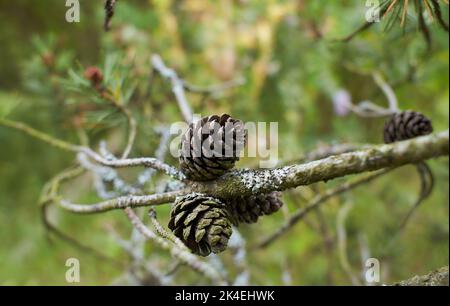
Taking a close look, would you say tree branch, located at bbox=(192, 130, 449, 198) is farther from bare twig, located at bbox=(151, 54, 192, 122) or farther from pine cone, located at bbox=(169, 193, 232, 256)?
bare twig, located at bbox=(151, 54, 192, 122)

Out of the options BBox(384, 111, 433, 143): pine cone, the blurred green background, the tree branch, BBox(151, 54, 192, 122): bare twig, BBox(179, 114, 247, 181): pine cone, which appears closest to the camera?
the tree branch

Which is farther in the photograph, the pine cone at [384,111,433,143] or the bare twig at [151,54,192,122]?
the bare twig at [151,54,192,122]

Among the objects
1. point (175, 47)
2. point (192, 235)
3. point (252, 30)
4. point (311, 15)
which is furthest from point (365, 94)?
point (192, 235)

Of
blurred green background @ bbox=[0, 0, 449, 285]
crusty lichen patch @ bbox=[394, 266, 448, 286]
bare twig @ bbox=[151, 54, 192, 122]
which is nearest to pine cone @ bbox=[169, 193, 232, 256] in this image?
crusty lichen patch @ bbox=[394, 266, 448, 286]

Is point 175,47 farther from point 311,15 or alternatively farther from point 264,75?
point 311,15

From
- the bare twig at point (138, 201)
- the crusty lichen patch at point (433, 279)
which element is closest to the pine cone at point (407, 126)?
the crusty lichen patch at point (433, 279)

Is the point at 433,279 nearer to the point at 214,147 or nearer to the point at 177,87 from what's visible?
the point at 214,147
